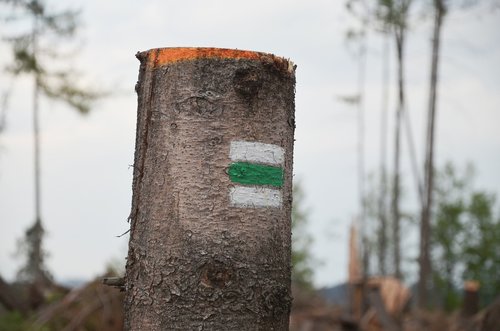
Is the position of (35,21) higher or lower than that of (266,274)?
higher

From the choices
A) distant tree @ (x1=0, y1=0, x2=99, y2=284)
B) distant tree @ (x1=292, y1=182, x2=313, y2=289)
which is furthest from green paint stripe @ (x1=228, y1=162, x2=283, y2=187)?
distant tree @ (x1=292, y1=182, x2=313, y2=289)

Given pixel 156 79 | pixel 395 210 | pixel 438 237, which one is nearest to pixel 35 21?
pixel 395 210

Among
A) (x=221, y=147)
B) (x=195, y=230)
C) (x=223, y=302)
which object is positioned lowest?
(x=223, y=302)

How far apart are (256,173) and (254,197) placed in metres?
0.07

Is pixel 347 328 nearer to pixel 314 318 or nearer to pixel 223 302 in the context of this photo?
pixel 314 318

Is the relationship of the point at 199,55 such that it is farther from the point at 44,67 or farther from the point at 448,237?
the point at 448,237

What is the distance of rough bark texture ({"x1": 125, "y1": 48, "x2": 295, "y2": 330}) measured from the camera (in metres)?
2.45

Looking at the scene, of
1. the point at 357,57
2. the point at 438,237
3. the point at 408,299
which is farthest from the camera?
the point at 438,237

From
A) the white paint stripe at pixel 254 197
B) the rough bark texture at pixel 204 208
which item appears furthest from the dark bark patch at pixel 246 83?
the white paint stripe at pixel 254 197

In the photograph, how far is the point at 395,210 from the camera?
26.3 metres

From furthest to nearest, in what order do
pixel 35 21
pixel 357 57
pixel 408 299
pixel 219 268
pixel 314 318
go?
pixel 357 57, pixel 35 21, pixel 408 299, pixel 314 318, pixel 219 268

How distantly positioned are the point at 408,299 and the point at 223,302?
11.7 metres

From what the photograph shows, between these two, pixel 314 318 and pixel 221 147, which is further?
pixel 314 318

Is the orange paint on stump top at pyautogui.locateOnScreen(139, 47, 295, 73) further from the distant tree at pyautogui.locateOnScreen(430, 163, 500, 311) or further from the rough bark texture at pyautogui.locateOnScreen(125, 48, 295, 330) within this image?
the distant tree at pyautogui.locateOnScreen(430, 163, 500, 311)
